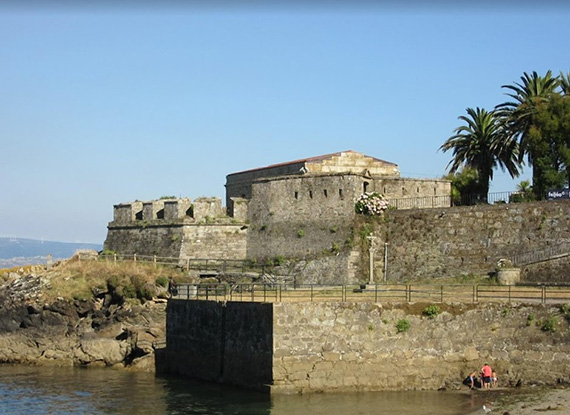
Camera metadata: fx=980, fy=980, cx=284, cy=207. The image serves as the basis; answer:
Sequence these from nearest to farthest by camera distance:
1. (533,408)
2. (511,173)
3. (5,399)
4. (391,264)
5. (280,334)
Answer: (533,408)
(280,334)
(5,399)
(391,264)
(511,173)

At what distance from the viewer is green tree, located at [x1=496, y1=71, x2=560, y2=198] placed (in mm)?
47312

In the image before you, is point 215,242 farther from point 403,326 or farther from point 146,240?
point 403,326

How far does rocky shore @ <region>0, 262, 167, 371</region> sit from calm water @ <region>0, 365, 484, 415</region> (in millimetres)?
1844

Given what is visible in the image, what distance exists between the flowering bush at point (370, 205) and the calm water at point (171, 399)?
48.8 feet

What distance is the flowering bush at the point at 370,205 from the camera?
46.8m

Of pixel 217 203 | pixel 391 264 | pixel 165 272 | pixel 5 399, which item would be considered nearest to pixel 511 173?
pixel 391 264

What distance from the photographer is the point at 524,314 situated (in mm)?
30562

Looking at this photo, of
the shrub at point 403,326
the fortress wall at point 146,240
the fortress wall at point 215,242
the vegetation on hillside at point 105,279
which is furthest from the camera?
the fortress wall at point 146,240

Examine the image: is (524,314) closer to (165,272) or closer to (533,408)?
(533,408)

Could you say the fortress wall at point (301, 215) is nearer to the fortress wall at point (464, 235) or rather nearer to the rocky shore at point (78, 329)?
the fortress wall at point (464, 235)

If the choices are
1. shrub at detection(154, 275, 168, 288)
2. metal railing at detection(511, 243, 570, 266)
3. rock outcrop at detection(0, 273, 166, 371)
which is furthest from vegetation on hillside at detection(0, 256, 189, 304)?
metal railing at detection(511, 243, 570, 266)

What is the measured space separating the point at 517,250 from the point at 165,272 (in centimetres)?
1650

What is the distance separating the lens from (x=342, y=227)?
46688mm

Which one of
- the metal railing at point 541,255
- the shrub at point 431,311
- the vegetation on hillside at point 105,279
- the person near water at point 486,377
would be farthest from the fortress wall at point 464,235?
the person near water at point 486,377
